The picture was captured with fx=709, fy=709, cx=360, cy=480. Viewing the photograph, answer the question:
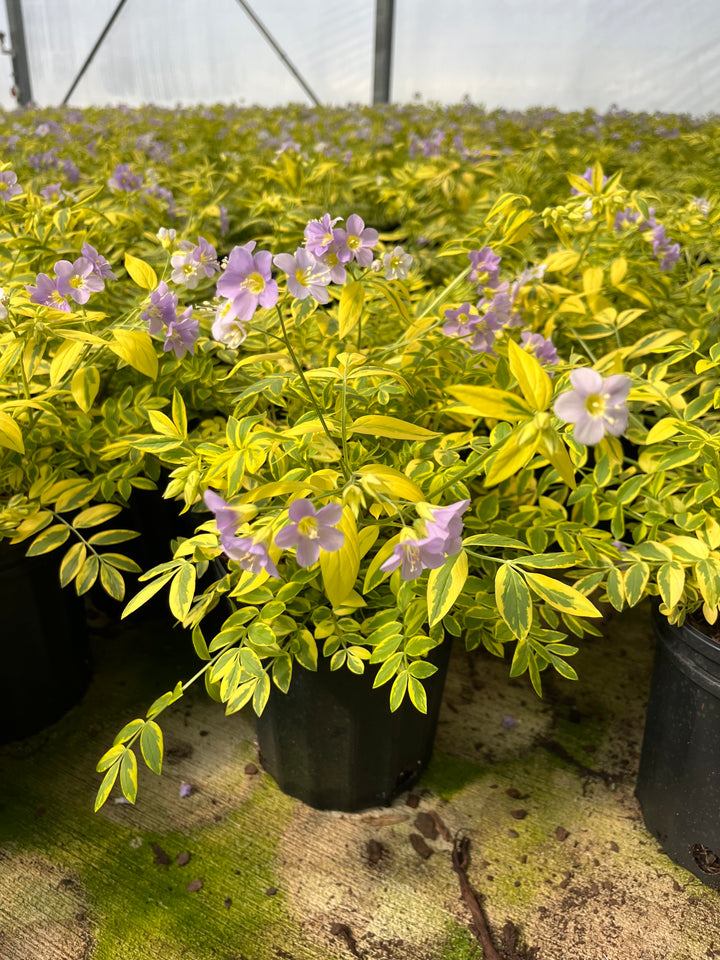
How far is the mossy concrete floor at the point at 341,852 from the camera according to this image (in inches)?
42.6

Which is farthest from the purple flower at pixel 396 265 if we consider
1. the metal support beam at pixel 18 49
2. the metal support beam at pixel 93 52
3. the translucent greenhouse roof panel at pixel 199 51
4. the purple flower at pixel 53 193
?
the metal support beam at pixel 18 49

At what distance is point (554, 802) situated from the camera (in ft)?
4.23

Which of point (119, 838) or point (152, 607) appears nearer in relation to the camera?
point (119, 838)

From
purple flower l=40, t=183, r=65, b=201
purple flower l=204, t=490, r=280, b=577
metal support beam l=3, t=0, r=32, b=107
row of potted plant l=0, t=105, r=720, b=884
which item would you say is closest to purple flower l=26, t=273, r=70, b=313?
row of potted plant l=0, t=105, r=720, b=884

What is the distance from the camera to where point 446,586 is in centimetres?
83

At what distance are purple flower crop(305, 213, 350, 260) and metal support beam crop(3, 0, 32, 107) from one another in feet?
33.5

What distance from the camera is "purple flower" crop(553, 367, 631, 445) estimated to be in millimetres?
622

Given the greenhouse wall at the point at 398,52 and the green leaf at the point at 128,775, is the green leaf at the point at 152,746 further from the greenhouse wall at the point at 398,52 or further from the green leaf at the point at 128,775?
the greenhouse wall at the point at 398,52

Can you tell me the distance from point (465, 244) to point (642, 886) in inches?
47.4

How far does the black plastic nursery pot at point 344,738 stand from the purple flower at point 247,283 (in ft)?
1.76

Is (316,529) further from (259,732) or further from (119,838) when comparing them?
(119,838)

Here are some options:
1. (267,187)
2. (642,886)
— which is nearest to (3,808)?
(642,886)

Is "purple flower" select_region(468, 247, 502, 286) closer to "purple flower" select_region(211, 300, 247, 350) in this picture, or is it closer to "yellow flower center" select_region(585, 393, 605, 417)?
"purple flower" select_region(211, 300, 247, 350)

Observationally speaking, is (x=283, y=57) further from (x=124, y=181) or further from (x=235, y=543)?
(x=235, y=543)
